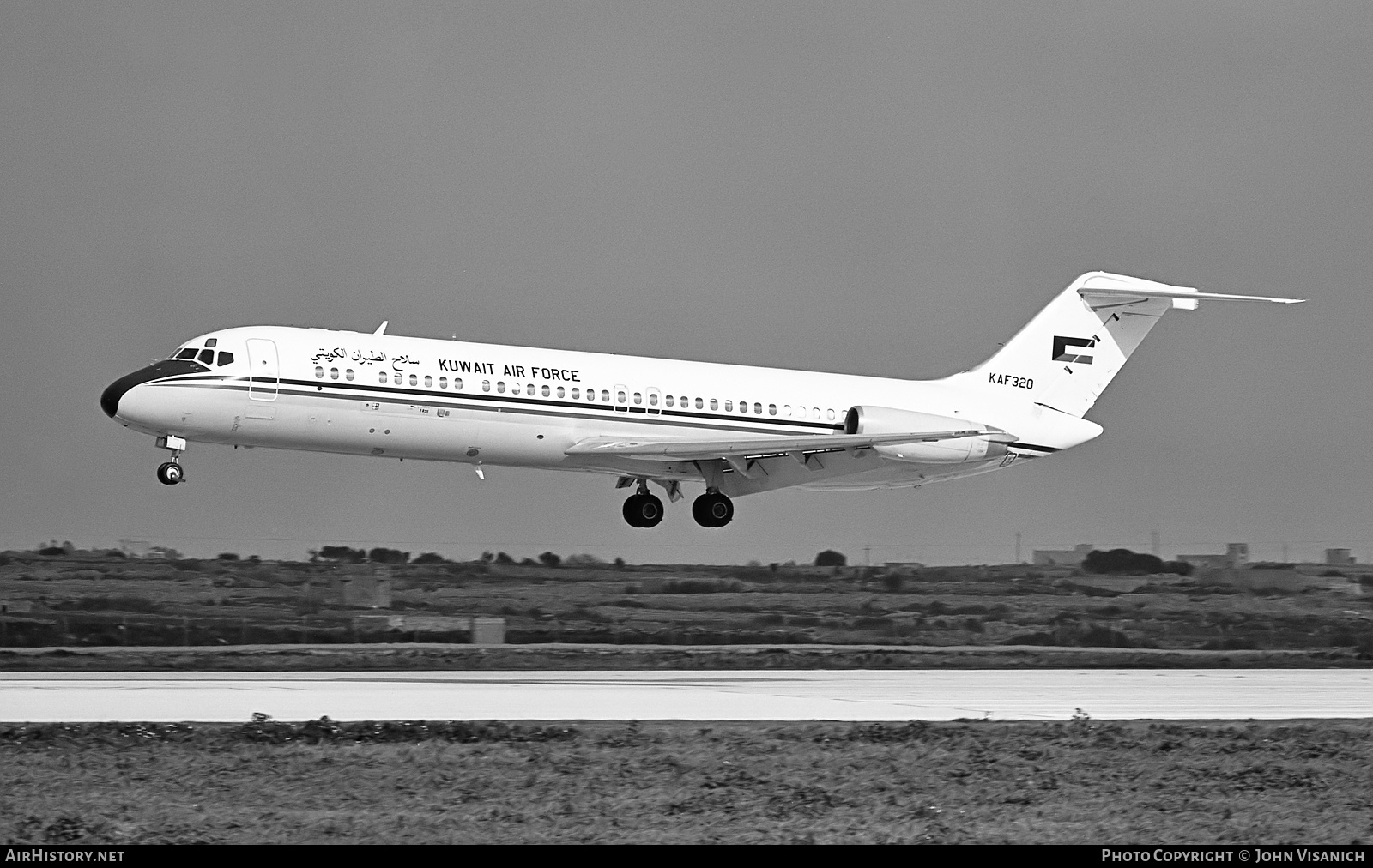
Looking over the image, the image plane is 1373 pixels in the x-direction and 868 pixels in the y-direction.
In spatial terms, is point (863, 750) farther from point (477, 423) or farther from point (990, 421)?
point (990, 421)

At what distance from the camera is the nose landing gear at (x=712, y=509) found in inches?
1553

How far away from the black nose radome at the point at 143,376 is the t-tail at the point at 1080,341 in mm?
18255

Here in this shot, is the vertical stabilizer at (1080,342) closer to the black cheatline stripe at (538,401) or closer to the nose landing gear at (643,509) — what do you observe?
the black cheatline stripe at (538,401)

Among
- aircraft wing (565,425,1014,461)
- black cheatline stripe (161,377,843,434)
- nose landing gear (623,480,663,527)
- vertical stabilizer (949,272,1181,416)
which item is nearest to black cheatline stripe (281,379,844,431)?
black cheatline stripe (161,377,843,434)

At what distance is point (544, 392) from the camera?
3553 cm

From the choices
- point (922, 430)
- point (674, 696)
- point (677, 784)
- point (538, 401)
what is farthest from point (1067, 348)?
point (677, 784)

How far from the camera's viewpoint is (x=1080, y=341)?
43.7m

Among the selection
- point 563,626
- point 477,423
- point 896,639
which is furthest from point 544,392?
point 896,639

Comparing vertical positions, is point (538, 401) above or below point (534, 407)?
above

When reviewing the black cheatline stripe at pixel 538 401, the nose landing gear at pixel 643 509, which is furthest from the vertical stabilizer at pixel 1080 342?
the nose landing gear at pixel 643 509

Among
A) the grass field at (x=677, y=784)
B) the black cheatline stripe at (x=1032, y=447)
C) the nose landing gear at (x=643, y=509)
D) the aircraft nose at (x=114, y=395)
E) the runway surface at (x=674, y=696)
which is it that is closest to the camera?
the grass field at (x=677, y=784)

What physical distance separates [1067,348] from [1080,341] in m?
0.42

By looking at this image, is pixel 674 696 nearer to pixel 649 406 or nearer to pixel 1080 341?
pixel 649 406

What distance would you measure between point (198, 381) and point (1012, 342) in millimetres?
19828
